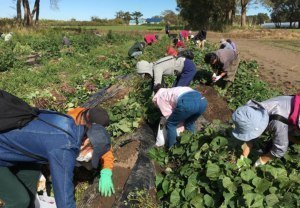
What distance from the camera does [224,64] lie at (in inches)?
281

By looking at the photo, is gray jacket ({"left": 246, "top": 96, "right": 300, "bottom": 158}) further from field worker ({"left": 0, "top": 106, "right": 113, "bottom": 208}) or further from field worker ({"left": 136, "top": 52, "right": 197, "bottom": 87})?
field worker ({"left": 136, "top": 52, "right": 197, "bottom": 87})

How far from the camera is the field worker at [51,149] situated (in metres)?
2.30

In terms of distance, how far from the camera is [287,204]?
2.62 metres

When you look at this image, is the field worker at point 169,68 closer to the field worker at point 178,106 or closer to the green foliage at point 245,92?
the field worker at point 178,106

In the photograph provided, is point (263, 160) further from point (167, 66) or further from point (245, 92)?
point (245, 92)

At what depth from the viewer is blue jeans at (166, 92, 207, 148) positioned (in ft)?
12.6

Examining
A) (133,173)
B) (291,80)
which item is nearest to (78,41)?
(291,80)

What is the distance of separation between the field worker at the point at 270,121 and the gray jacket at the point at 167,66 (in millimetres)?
2033

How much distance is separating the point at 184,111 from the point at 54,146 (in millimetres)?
1892

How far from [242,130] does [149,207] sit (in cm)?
112

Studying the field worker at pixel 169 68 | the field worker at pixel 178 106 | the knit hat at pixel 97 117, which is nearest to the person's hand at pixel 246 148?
the field worker at pixel 178 106

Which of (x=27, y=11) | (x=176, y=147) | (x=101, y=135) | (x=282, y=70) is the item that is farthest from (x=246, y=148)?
(x=27, y=11)

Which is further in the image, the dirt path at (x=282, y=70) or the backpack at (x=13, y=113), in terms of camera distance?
the dirt path at (x=282, y=70)

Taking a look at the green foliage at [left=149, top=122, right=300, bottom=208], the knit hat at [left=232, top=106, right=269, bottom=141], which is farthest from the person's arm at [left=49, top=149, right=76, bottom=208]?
the knit hat at [left=232, top=106, right=269, bottom=141]
